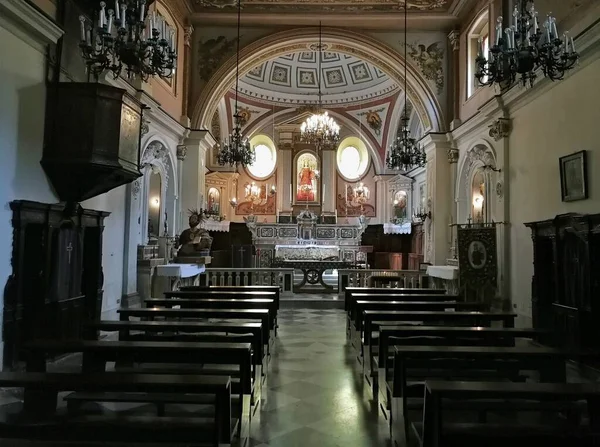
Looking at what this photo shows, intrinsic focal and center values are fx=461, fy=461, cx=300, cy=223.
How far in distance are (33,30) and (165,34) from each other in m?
1.47

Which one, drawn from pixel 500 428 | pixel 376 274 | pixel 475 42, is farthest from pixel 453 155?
pixel 500 428

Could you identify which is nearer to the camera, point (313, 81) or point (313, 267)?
point (313, 267)

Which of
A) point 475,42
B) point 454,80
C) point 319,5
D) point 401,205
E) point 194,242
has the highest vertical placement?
point 319,5

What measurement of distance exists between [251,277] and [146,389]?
8.61 meters

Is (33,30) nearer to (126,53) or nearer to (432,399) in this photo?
(126,53)

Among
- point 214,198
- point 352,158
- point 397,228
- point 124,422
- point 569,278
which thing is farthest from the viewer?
point 352,158

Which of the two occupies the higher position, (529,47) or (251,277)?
(529,47)

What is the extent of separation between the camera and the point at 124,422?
2.77 m

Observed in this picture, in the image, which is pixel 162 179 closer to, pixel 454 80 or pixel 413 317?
pixel 413 317

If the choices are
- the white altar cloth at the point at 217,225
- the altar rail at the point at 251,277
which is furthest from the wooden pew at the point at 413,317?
the white altar cloth at the point at 217,225

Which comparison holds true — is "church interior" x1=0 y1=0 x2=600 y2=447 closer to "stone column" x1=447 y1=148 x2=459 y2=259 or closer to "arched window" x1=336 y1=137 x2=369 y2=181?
"stone column" x1=447 y1=148 x2=459 y2=259

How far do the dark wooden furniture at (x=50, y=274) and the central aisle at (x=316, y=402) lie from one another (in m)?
2.52

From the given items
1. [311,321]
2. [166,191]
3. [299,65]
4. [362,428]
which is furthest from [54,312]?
[299,65]

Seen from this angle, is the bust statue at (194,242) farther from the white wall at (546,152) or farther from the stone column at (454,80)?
the stone column at (454,80)
